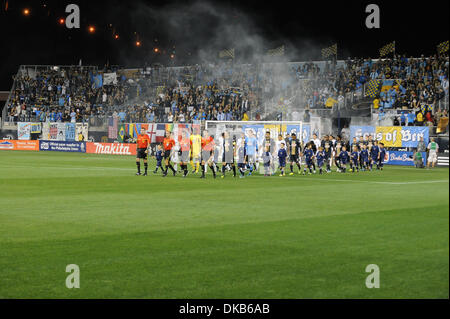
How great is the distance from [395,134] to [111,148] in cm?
2293

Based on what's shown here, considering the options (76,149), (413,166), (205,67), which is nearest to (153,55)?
(205,67)

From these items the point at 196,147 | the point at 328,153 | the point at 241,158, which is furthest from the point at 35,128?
the point at 241,158

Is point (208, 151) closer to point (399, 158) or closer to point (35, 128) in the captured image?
point (399, 158)

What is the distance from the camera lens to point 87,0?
4503cm

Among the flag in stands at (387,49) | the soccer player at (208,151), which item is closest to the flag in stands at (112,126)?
the flag in stands at (387,49)

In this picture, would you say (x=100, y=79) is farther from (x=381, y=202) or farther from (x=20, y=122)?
(x=381, y=202)

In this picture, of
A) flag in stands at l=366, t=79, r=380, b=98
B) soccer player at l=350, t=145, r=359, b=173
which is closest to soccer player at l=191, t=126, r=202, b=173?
soccer player at l=350, t=145, r=359, b=173

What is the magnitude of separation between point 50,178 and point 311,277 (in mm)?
18632

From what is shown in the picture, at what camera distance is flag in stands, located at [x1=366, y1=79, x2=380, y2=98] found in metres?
43.0

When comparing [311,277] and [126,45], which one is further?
[126,45]

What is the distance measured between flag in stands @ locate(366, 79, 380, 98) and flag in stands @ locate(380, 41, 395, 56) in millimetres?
3665

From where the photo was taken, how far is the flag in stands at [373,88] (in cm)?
4300

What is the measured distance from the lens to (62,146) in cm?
5397

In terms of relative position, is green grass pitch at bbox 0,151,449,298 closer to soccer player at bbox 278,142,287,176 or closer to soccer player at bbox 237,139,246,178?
soccer player at bbox 237,139,246,178
